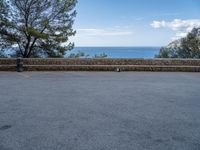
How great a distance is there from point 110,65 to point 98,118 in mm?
7429

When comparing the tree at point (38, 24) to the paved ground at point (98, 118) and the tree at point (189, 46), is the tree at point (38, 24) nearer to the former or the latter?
the paved ground at point (98, 118)

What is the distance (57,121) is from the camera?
4129 millimetres

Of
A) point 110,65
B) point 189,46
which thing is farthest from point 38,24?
point 189,46

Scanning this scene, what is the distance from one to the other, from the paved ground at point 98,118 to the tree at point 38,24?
25.2 ft

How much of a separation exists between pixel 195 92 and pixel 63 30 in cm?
972

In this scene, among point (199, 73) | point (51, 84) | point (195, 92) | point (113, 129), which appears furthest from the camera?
point (199, 73)

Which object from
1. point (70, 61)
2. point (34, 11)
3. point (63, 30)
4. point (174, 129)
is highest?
point (34, 11)

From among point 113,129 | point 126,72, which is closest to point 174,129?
point 113,129

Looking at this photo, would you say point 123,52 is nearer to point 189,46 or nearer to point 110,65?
point 189,46

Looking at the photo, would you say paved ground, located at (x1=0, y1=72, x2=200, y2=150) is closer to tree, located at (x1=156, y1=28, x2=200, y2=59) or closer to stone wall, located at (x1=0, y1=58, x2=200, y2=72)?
stone wall, located at (x1=0, y1=58, x2=200, y2=72)

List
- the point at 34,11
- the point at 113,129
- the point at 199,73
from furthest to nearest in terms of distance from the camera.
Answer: the point at 34,11 → the point at 199,73 → the point at 113,129

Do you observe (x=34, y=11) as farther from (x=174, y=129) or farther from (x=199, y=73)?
(x=174, y=129)

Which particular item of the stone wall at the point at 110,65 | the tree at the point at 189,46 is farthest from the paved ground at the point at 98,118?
the tree at the point at 189,46

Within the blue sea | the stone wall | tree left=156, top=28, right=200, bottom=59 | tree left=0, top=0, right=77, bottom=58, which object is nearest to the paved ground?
the stone wall
